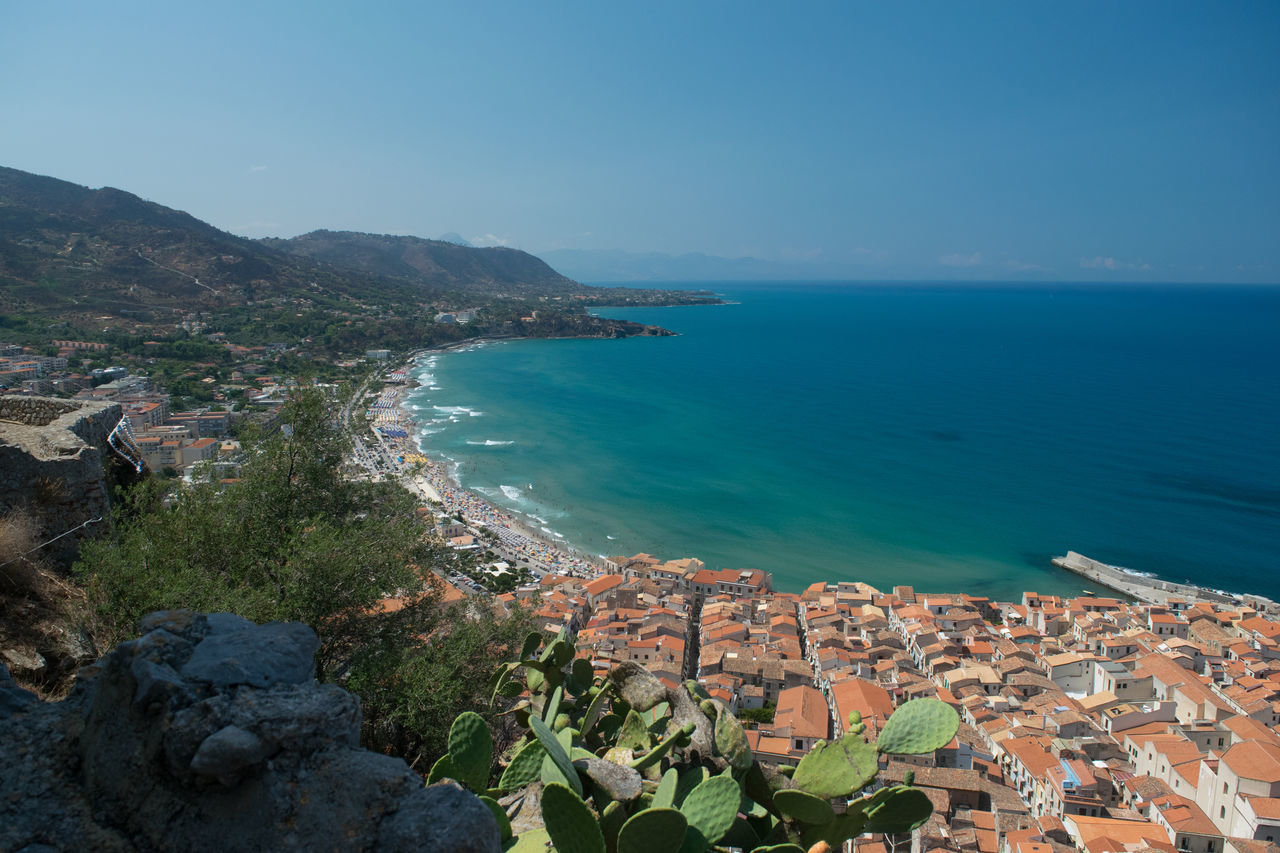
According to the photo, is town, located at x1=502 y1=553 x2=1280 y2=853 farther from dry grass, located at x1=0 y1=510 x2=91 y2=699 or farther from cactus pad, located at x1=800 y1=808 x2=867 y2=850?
cactus pad, located at x1=800 y1=808 x2=867 y2=850

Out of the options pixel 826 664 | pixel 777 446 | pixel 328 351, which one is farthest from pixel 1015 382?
pixel 328 351

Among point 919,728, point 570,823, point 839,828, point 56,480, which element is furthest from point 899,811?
point 56,480

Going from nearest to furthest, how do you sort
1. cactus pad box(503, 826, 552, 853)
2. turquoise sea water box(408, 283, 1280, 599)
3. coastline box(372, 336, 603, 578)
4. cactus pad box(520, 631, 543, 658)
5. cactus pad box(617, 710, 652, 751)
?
cactus pad box(503, 826, 552, 853)
cactus pad box(617, 710, 652, 751)
cactus pad box(520, 631, 543, 658)
coastline box(372, 336, 603, 578)
turquoise sea water box(408, 283, 1280, 599)

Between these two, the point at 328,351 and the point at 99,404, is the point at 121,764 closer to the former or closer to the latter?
the point at 99,404

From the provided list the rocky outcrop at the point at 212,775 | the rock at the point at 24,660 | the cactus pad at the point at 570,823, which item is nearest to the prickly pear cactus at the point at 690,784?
the cactus pad at the point at 570,823

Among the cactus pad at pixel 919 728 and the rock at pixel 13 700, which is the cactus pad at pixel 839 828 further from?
the rock at pixel 13 700

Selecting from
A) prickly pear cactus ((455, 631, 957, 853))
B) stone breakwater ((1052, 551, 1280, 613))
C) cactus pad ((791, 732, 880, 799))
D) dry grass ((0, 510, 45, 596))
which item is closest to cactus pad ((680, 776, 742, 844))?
prickly pear cactus ((455, 631, 957, 853))

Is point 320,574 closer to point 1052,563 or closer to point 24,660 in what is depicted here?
point 24,660
